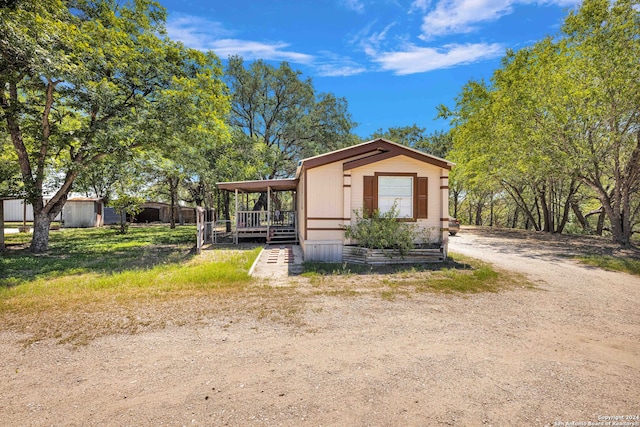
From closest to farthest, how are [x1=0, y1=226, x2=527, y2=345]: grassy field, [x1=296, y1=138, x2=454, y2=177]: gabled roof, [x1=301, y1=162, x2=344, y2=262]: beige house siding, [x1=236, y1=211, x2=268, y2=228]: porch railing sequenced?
[x1=0, y1=226, x2=527, y2=345]: grassy field, [x1=296, y1=138, x2=454, y2=177]: gabled roof, [x1=301, y1=162, x2=344, y2=262]: beige house siding, [x1=236, y1=211, x2=268, y2=228]: porch railing

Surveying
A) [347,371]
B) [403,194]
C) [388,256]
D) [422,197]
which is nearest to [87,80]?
[403,194]

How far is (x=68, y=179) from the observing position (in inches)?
429

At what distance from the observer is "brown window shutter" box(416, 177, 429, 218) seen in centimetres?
966

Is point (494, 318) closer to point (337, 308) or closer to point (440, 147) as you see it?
point (337, 308)

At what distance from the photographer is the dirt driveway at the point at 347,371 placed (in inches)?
96.6

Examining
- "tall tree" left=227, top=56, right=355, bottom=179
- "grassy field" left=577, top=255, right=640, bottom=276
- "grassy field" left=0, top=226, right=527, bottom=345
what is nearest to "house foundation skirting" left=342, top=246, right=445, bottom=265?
"grassy field" left=0, top=226, right=527, bottom=345

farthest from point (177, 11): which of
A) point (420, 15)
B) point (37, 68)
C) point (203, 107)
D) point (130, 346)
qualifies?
point (130, 346)

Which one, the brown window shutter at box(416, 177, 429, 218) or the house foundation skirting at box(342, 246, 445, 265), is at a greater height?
the brown window shutter at box(416, 177, 429, 218)

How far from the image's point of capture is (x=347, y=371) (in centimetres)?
310

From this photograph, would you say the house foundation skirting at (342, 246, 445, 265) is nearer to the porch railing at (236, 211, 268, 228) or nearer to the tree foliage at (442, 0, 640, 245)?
the porch railing at (236, 211, 268, 228)

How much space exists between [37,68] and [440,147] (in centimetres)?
2940

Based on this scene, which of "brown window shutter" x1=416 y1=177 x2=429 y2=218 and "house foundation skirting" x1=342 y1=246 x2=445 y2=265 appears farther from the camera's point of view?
"brown window shutter" x1=416 y1=177 x2=429 y2=218

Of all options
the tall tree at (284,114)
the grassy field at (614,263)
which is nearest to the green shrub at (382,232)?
the grassy field at (614,263)

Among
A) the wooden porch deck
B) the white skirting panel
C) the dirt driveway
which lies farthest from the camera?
the wooden porch deck
